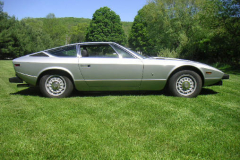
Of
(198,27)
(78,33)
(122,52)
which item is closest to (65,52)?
(122,52)

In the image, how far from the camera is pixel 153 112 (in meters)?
3.81

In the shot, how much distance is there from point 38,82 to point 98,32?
48.2 metres

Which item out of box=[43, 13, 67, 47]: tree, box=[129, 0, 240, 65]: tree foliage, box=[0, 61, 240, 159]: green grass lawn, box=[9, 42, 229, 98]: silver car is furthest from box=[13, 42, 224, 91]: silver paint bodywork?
box=[43, 13, 67, 47]: tree

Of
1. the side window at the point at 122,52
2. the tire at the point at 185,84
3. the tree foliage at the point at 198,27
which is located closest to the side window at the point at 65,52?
the side window at the point at 122,52

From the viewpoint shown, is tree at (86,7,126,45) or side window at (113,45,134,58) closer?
side window at (113,45,134,58)

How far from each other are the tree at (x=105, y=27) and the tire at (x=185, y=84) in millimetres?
47006

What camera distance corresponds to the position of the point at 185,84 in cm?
502

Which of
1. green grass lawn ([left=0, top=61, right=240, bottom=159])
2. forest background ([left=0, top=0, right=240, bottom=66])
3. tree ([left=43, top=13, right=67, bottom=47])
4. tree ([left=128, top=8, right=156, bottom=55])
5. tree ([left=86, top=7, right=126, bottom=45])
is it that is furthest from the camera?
tree ([left=43, top=13, right=67, bottom=47])

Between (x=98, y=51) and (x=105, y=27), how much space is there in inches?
1915

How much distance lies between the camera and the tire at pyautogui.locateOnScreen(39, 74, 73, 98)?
4953 millimetres

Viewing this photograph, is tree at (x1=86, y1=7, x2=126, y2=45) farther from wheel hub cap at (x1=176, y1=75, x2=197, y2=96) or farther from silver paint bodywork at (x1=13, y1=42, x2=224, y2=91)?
wheel hub cap at (x1=176, y1=75, x2=197, y2=96)

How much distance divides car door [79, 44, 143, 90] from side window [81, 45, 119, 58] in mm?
40

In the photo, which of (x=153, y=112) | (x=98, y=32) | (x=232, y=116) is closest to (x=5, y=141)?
(x=153, y=112)

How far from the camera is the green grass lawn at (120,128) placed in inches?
93.4
